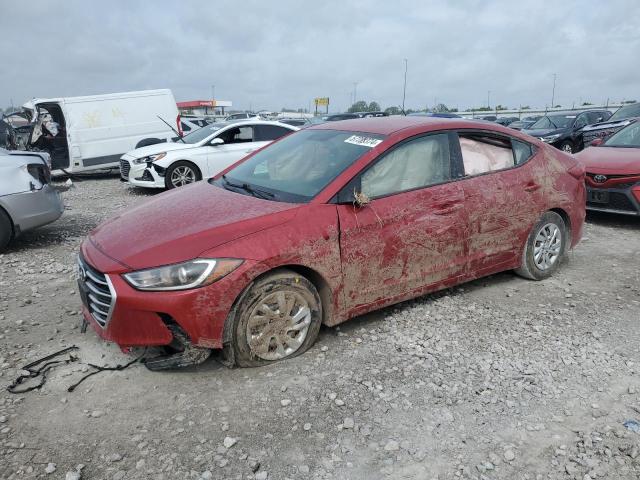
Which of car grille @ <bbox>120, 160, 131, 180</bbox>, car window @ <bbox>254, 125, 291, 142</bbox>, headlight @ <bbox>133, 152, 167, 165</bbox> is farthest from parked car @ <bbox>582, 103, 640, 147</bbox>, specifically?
car grille @ <bbox>120, 160, 131, 180</bbox>

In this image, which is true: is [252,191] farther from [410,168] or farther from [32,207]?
[32,207]

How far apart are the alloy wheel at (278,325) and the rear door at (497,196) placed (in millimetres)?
1654

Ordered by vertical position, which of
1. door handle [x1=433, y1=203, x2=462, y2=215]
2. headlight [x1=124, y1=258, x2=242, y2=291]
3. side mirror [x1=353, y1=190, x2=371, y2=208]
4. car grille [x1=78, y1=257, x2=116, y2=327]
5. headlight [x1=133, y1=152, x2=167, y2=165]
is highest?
side mirror [x1=353, y1=190, x2=371, y2=208]

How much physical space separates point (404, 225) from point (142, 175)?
7.98 m

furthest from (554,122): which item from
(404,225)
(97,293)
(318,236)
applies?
(97,293)

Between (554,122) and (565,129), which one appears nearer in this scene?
(565,129)

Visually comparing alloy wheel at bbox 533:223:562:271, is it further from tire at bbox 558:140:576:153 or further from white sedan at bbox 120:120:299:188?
tire at bbox 558:140:576:153

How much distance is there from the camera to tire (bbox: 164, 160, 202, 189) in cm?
1016

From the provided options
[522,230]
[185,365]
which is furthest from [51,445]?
→ [522,230]

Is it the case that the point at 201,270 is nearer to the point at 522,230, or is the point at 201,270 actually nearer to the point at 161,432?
the point at 161,432

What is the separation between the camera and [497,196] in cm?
436

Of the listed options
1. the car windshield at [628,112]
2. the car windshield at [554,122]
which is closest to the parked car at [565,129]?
the car windshield at [554,122]

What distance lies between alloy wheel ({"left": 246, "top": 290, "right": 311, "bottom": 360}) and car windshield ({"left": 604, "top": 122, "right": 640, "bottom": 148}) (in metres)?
→ 6.79

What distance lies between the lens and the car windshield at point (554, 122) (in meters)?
17.1
